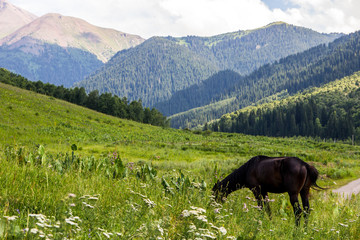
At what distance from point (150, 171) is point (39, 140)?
A: 29.4m

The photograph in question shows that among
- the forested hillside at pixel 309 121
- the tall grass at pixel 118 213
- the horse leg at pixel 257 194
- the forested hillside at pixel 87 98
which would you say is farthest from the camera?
the forested hillside at pixel 309 121

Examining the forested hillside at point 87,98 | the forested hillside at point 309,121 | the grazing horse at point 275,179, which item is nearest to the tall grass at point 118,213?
the grazing horse at point 275,179

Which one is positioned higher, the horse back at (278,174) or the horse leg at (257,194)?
the horse back at (278,174)

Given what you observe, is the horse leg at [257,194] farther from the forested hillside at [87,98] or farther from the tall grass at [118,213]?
the forested hillside at [87,98]

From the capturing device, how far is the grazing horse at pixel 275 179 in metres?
8.62

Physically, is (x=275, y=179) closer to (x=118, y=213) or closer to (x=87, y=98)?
(x=118, y=213)

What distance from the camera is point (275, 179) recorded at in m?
8.88

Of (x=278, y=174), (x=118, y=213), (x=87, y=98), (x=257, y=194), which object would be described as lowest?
(x=257, y=194)

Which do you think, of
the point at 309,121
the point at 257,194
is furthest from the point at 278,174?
the point at 309,121

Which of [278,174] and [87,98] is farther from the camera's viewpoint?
[87,98]

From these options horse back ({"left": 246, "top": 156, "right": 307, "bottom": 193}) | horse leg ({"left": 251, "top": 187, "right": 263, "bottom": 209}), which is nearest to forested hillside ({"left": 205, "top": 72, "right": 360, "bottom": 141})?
horse back ({"left": 246, "top": 156, "right": 307, "bottom": 193})

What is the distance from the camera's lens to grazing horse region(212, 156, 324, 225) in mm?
8625

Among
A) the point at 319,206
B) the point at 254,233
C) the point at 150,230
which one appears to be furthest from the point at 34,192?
the point at 319,206

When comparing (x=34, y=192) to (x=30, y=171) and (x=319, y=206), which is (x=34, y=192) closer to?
(x=30, y=171)
